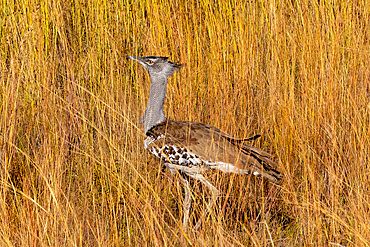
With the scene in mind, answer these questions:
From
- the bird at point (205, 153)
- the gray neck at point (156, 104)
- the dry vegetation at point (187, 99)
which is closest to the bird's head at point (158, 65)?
the gray neck at point (156, 104)

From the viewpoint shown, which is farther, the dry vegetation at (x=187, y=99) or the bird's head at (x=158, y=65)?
the bird's head at (x=158, y=65)

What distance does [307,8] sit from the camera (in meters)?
3.30

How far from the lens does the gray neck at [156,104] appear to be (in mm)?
2957

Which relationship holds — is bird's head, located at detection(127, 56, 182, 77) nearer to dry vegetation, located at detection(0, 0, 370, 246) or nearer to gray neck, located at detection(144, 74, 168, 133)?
gray neck, located at detection(144, 74, 168, 133)

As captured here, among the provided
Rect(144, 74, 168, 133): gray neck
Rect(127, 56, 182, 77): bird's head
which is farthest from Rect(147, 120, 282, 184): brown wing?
Rect(127, 56, 182, 77): bird's head

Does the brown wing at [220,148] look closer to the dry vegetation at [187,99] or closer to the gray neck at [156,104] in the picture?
the dry vegetation at [187,99]

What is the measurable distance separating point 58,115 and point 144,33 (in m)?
0.92

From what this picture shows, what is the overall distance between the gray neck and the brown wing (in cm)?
22

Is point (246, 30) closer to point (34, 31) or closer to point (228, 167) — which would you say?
point (228, 167)

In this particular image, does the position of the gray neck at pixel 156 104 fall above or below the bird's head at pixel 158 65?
below

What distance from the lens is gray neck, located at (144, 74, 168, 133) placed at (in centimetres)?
296

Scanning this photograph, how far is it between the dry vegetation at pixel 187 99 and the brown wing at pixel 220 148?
0.09 m

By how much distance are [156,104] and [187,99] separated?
27 cm

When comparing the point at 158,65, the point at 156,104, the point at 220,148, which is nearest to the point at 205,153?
the point at 220,148
